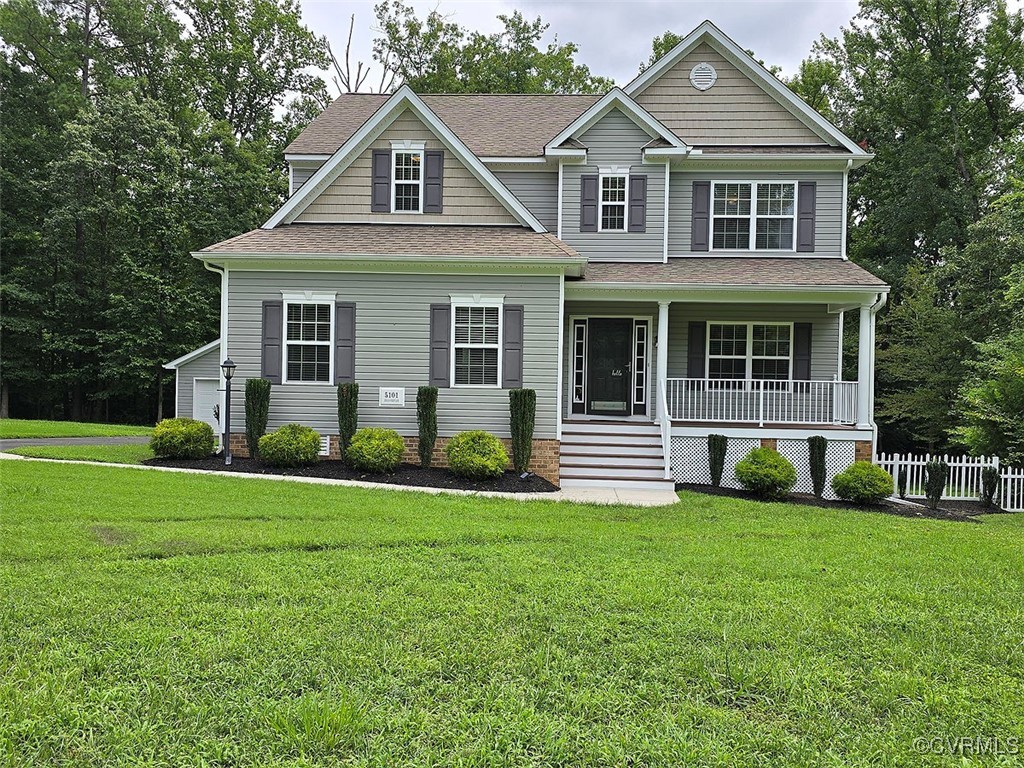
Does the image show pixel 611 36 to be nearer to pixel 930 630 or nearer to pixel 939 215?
pixel 939 215

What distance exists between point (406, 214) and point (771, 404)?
326 inches

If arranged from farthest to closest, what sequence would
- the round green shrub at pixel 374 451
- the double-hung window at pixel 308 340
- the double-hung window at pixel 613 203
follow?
the double-hung window at pixel 613 203
the double-hung window at pixel 308 340
the round green shrub at pixel 374 451

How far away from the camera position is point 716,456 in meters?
11.6

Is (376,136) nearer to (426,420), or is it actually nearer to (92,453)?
(426,420)

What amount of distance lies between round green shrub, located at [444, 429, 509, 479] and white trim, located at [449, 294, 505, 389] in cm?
110

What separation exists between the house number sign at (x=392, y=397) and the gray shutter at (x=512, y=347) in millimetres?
1971

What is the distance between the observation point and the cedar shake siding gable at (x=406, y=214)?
12.5 meters

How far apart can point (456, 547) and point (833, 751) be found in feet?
13.2

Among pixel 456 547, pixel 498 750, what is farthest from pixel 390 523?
pixel 498 750

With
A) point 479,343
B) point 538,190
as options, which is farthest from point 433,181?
point 479,343

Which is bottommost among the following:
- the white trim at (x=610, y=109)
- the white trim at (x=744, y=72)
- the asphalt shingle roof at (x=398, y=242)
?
the asphalt shingle roof at (x=398, y=242)

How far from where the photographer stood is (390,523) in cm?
735

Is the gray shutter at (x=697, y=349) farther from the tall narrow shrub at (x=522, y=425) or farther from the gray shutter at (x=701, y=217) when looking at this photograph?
the tall narrow shrub at (x=522, y=425)
